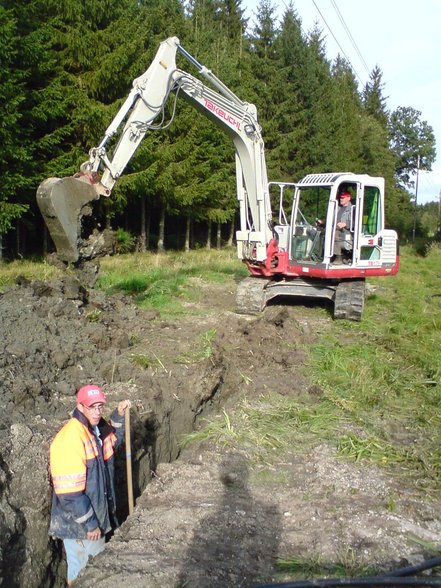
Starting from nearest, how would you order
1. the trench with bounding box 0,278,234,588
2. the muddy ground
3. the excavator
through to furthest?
the muddy ground → the trench with bounding box 0,278,234,588 → the excavator

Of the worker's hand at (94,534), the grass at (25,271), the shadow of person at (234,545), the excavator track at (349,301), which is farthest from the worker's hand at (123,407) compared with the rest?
the excavator track at (349,301)

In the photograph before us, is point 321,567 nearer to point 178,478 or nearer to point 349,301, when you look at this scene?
point 178,478

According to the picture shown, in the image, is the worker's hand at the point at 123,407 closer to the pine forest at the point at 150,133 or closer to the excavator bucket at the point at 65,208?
the excavator bucket at the point at 65,208

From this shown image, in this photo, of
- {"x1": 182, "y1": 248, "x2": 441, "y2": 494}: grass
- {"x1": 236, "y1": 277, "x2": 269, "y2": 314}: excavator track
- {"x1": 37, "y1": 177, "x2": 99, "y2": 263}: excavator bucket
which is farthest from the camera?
{"x1": 236, "y1": 277, "x2": 269, "y2": 314}: excavator track

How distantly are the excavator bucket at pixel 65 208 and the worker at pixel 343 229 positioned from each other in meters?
4.93

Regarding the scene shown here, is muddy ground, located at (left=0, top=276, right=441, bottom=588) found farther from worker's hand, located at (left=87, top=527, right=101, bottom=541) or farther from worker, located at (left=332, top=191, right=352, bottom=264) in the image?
worker, located at (left=332, top=191, right=352, bottom=264)

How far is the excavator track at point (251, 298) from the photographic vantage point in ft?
37.4

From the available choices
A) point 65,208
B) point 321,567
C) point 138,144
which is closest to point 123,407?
point 321,567

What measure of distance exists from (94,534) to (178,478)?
0.98 m

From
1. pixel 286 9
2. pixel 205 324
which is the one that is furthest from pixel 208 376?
pixel 286 9

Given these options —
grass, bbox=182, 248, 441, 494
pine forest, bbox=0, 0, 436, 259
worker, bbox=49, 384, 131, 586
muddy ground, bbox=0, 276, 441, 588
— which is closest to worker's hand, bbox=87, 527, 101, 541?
worker, bbox=49, 384, 131, 586

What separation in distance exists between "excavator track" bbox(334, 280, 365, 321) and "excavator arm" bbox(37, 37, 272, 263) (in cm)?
165

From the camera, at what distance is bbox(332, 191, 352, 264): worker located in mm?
11164

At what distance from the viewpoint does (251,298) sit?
11.4 meters
